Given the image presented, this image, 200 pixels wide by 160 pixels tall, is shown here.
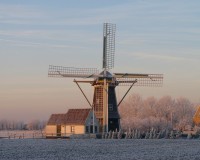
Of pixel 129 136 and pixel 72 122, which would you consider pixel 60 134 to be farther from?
pixel 129 136

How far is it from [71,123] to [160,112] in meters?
37.7

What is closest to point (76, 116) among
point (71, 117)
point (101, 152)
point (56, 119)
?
point (71, 117)

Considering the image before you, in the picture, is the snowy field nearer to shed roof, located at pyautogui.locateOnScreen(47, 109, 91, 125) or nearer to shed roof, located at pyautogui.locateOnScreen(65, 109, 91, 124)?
shed roof, located at pyautogui.locateOnScreen(65, 109, 91, 124)

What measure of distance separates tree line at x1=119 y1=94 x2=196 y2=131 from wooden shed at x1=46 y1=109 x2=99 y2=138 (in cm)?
2414

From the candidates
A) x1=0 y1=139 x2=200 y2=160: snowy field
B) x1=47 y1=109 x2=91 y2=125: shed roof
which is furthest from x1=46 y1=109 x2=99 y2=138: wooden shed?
x1=0 y1=139 x2=200 y2=160: snowy field

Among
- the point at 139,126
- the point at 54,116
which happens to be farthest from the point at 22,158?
the point at 139,126

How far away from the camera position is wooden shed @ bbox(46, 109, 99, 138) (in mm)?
60156

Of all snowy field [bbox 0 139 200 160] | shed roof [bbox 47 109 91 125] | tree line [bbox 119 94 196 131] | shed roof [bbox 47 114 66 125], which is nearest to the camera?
snowy field [bbox 0 139 200 160]

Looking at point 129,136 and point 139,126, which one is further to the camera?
point 139,126

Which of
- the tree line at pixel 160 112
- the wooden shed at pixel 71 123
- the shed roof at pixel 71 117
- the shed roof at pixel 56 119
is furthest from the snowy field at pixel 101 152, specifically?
the tree line at pixel 160 112

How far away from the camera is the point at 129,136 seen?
196 feet

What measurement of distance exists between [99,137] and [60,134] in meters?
5.16

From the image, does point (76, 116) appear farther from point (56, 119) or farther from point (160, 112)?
point (160, 112)

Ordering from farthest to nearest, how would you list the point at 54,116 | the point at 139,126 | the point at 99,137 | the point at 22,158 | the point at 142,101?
1. the point at 142,101
2. the point at 139,126
3. the point at 54,116
4. the point at 99,137
5. the point at 22,158
